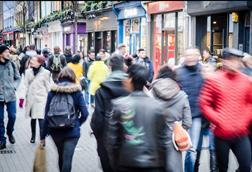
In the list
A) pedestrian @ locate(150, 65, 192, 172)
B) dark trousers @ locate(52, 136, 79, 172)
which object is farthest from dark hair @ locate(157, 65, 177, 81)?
dark trousers @ locate(52, 136, 79, 172)

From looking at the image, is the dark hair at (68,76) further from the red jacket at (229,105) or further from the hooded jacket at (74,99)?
the red jacket at (229,105)

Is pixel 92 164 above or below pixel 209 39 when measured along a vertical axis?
below

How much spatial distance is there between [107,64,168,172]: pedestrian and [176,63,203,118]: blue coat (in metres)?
2.74

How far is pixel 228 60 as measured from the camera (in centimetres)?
611

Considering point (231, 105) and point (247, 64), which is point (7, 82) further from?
point (231, 105)

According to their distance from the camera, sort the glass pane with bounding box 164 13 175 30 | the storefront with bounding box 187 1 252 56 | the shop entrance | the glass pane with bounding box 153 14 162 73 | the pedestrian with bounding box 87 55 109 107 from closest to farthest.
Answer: the pedestrian with bounding box 87 55 109 107 < the storefront with bounding box 187 1 252 56 < the glass pane with bounding box 164 13 175 30 < the shop entrance < the glass pane with bounding box 153 14 162 73

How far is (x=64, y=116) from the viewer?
644 centimetres

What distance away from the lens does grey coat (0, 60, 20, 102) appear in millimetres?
9437

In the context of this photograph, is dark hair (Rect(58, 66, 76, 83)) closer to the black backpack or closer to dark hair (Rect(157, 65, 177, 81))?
the black backpack

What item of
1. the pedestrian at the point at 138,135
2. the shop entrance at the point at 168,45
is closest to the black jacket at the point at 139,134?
the pedestrian at the point at 138,135

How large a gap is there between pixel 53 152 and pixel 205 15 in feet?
36.8

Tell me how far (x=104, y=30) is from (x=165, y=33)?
770cm

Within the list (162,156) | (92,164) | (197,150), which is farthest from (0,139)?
(162,156)

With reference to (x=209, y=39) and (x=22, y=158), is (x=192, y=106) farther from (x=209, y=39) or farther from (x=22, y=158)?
(x=209, y=39)
